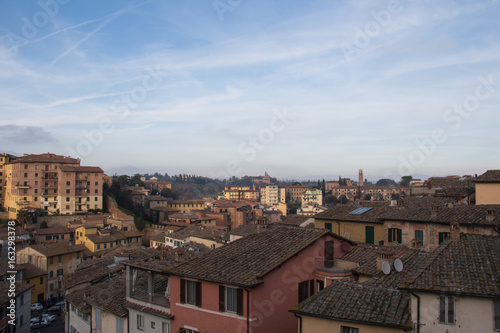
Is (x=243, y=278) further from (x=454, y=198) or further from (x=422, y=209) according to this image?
(x=454, y=198)

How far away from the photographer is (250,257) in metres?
13.5

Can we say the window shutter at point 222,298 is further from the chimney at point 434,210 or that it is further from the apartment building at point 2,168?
the apartment building at point 2,168

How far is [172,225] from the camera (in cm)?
7506

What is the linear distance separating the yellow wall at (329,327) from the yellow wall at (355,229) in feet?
43.2

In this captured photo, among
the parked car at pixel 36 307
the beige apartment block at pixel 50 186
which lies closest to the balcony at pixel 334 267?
the parked car at pixel 36 307

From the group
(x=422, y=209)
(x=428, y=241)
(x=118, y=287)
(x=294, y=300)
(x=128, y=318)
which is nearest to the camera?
(x=294, y=300)

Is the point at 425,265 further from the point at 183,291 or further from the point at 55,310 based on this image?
the point at 55,310

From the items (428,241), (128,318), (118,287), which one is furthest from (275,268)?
(428,241)

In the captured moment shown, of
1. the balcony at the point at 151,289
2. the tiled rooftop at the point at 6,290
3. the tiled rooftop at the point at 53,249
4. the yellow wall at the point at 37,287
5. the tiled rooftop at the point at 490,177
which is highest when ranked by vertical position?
the tiled rooftop at the point at 490,177

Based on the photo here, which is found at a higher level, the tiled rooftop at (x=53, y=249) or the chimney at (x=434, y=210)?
the chimney at (x=434, y=210)

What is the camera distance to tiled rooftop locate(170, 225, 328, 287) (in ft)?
40.1

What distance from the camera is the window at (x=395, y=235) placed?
2262 centimetres

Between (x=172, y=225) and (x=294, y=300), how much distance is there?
6451 cm

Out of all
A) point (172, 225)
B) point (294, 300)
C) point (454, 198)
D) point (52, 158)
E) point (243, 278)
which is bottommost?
point (172, 225)
